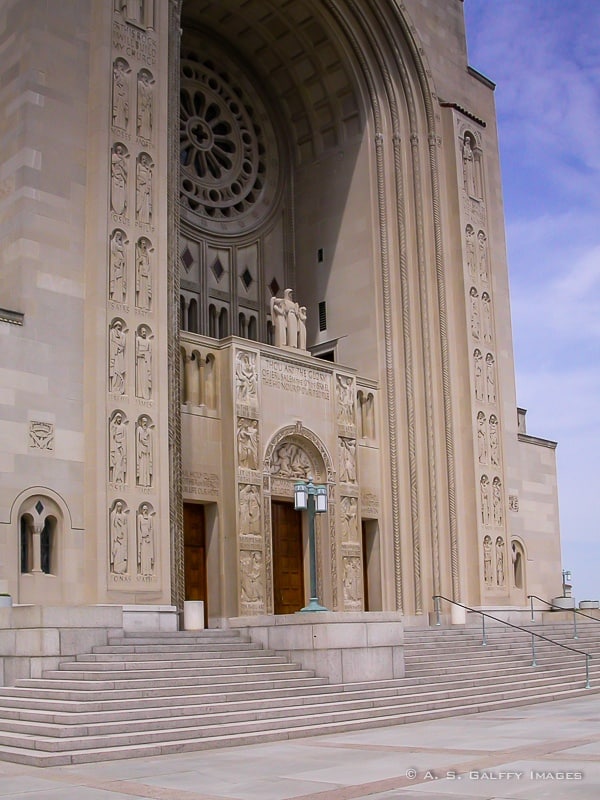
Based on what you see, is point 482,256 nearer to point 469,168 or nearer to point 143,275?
point 469,168

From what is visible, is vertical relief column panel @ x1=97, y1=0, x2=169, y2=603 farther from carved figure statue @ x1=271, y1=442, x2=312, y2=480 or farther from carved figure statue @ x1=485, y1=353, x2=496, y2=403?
carved figure statue @ x1=485, y1=353, x2=496, y2=403

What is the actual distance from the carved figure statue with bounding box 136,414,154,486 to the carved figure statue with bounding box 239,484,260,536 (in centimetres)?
336

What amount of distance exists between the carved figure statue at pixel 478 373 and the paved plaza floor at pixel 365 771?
52.5 ft

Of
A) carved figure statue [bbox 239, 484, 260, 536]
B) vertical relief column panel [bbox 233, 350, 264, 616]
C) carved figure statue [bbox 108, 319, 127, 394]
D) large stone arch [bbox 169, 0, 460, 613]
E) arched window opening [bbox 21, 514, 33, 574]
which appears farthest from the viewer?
large stone arch [bbox 169, 0, 460, 613]

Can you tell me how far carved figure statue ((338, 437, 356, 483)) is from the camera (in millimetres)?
26484

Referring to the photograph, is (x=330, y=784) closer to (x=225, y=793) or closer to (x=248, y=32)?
(x=225, y=793)

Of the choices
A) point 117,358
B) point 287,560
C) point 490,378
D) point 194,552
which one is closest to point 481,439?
point 490,378

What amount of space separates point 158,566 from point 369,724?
23.5ft

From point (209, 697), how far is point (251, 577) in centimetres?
872

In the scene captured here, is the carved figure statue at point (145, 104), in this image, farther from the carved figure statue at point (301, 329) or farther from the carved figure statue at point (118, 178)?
the carved figure statue at point (301, 329)

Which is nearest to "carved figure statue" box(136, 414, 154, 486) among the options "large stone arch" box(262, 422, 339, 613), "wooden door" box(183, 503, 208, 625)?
"wooden door" box(183, 503, 208, 625)

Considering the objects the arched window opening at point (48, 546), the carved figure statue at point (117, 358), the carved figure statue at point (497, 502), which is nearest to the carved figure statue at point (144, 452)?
the carved figure statue at point (117, 358)

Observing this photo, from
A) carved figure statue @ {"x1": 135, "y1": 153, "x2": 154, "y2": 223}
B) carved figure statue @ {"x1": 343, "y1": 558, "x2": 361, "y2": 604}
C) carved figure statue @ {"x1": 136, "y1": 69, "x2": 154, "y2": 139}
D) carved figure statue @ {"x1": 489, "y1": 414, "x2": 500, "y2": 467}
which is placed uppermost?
carved figure statue @ {"x1": 136, "y1": 69, "x2": 154, "y2": 139}

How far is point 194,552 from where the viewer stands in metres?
23.8
